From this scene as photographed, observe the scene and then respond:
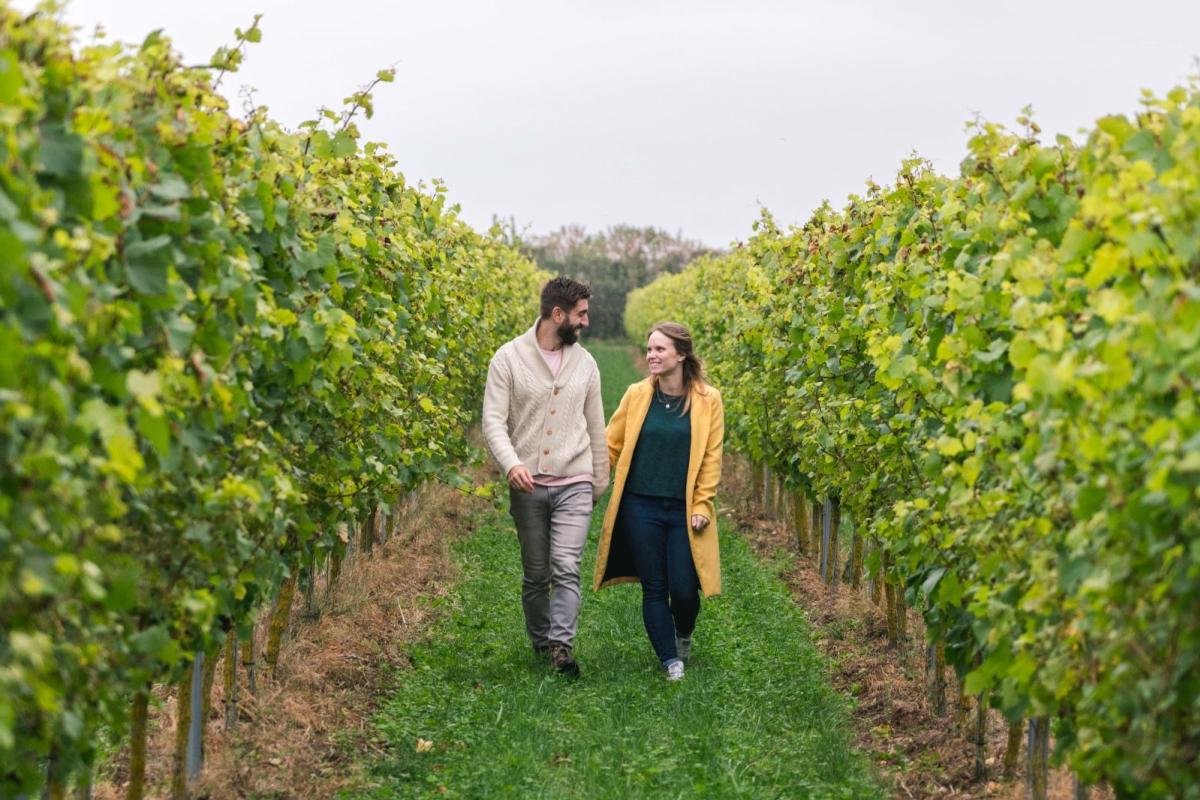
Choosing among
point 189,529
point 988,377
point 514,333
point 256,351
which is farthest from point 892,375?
point 514,333

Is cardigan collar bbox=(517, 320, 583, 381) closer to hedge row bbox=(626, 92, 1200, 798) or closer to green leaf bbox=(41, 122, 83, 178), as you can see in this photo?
hedge row bbox=(626, 92, 1200, 798)

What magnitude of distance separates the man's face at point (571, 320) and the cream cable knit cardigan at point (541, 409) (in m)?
0.10

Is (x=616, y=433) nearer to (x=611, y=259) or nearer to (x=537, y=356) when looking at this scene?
(x=537, y=356)

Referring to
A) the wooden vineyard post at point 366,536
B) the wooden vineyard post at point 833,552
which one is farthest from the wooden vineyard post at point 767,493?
the wooden vineyard post at point 366,536

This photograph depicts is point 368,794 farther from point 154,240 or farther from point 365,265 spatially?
point 154,240

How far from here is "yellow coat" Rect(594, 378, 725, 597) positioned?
23.2 ft

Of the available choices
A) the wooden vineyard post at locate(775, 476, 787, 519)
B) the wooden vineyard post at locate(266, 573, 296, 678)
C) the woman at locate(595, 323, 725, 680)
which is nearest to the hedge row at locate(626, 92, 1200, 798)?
the woman at locate(595, 323, 725, 680)

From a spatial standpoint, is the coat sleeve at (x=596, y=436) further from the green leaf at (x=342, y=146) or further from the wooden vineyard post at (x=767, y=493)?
the wooden vineyard post at (x=767, y=493)

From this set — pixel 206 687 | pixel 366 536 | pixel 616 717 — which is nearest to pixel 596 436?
pixel 616 717

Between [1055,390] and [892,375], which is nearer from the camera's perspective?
[1055,390]

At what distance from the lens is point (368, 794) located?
5.38m

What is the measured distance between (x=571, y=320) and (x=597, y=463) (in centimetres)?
76

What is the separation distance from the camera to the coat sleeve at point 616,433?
288 inches

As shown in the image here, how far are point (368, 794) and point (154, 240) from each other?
2.83 m
